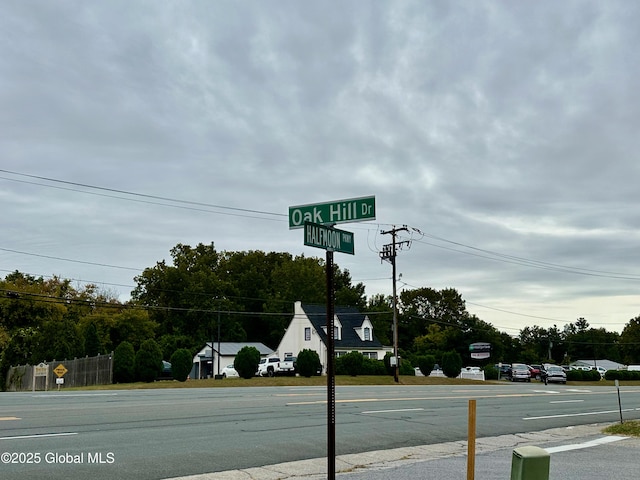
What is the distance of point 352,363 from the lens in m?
49.3

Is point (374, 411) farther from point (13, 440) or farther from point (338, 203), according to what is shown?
point (338, 203)

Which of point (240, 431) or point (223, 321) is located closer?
point (240, 431)

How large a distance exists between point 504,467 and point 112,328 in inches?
2457

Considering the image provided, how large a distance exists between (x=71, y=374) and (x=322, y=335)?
104 ft

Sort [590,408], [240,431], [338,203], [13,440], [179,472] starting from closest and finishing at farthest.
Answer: [338,203] < [179,472] < [13,440] < [240,431] < [590,408]

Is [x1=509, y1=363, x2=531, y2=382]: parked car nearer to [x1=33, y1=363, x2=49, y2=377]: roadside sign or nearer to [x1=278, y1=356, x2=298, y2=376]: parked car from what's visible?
[x1=278, y1=356, x2=298, y2=376]: parked car

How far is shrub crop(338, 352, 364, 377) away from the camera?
49.3 m

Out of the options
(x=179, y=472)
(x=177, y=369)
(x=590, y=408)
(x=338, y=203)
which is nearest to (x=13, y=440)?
(x=179, y=472)

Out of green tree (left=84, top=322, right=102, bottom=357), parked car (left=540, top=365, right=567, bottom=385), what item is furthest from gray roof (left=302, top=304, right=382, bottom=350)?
green tree (left=84, top=322, right=102, bottom=357)

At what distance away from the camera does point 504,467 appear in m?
9.79

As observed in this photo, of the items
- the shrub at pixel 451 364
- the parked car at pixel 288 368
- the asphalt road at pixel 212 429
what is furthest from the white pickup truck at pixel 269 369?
the asphalt road at pixel 212 429

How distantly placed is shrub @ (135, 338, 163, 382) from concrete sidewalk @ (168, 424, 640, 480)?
99.4 feet

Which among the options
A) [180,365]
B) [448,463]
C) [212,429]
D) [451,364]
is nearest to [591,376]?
[451,364]

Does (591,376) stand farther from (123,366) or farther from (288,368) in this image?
(123,366)
